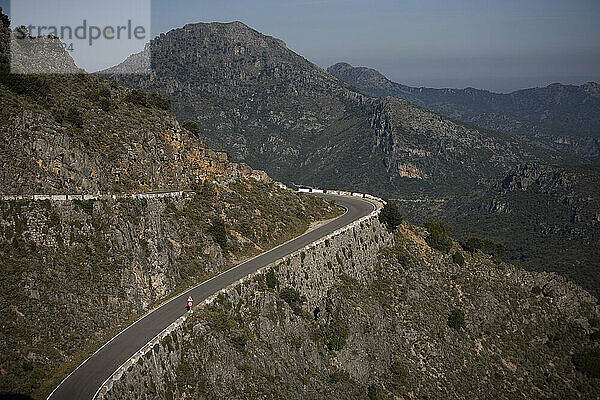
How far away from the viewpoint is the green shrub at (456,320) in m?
62.2

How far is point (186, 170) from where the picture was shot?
55562 millimetres

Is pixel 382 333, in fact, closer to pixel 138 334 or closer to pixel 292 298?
pixel 292 298

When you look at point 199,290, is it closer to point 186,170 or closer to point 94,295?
point 94,295

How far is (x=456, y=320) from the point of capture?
204 ft

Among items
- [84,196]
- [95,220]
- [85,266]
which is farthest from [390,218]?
[85,266]

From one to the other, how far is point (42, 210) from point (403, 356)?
35.9 m

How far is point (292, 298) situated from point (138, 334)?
1556cm

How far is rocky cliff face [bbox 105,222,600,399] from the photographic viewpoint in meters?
35.4

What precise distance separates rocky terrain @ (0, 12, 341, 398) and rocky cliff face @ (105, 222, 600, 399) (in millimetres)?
5122

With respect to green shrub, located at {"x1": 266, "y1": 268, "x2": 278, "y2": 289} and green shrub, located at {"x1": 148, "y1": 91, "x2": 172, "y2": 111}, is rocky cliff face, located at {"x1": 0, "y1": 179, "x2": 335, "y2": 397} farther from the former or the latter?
green shrub, located at {"x1": 148, "y1": 91, "x2": 172, "y2": 111}

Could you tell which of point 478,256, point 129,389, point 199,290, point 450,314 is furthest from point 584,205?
point 129,389

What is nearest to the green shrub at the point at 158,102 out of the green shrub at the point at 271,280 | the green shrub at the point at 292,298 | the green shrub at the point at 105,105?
the green shrub at the point at 105,105

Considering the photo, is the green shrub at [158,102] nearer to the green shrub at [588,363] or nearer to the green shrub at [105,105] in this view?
the green shrub at [105,105]

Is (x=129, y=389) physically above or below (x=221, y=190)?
below
